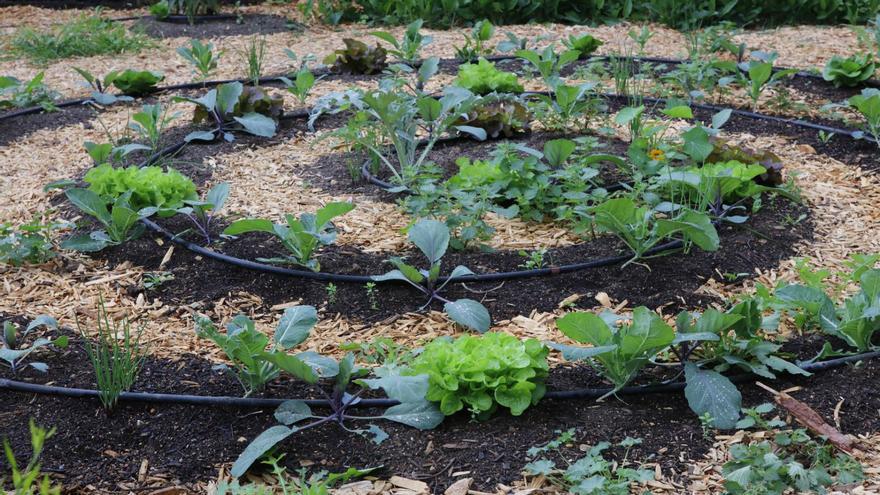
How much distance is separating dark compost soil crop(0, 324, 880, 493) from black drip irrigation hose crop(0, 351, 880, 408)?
19 mm

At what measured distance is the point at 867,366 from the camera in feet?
9.20

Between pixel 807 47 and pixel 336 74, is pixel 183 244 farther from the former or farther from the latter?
pixel 807 47

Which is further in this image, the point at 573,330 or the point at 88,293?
the point at 88,293

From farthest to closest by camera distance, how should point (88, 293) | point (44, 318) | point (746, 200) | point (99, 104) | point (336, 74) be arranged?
point (336, 74) → point (99, 104) → point (746, 200) → point (88, 293) → point (44, 318)

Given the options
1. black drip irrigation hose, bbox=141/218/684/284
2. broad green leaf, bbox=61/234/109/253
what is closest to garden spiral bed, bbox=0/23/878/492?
black drip irrigation hose, bbox=141/218/684/284

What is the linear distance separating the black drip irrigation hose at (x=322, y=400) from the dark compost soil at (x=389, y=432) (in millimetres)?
19

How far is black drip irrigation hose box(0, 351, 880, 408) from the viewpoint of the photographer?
274 centimetres

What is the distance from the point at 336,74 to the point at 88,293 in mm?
3076

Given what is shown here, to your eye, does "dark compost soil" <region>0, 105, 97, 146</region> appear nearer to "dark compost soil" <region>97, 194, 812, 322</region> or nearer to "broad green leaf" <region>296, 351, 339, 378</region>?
"dark compost soil" <region>97, 194, 812, 322</region>

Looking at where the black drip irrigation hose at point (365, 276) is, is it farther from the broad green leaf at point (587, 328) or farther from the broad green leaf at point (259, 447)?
the broad green leaf at point (259, 447)

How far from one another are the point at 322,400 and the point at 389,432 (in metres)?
0.23

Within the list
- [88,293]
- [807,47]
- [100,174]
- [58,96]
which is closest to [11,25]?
[58,96]

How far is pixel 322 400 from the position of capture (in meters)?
2.74

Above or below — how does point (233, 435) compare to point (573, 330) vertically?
below
